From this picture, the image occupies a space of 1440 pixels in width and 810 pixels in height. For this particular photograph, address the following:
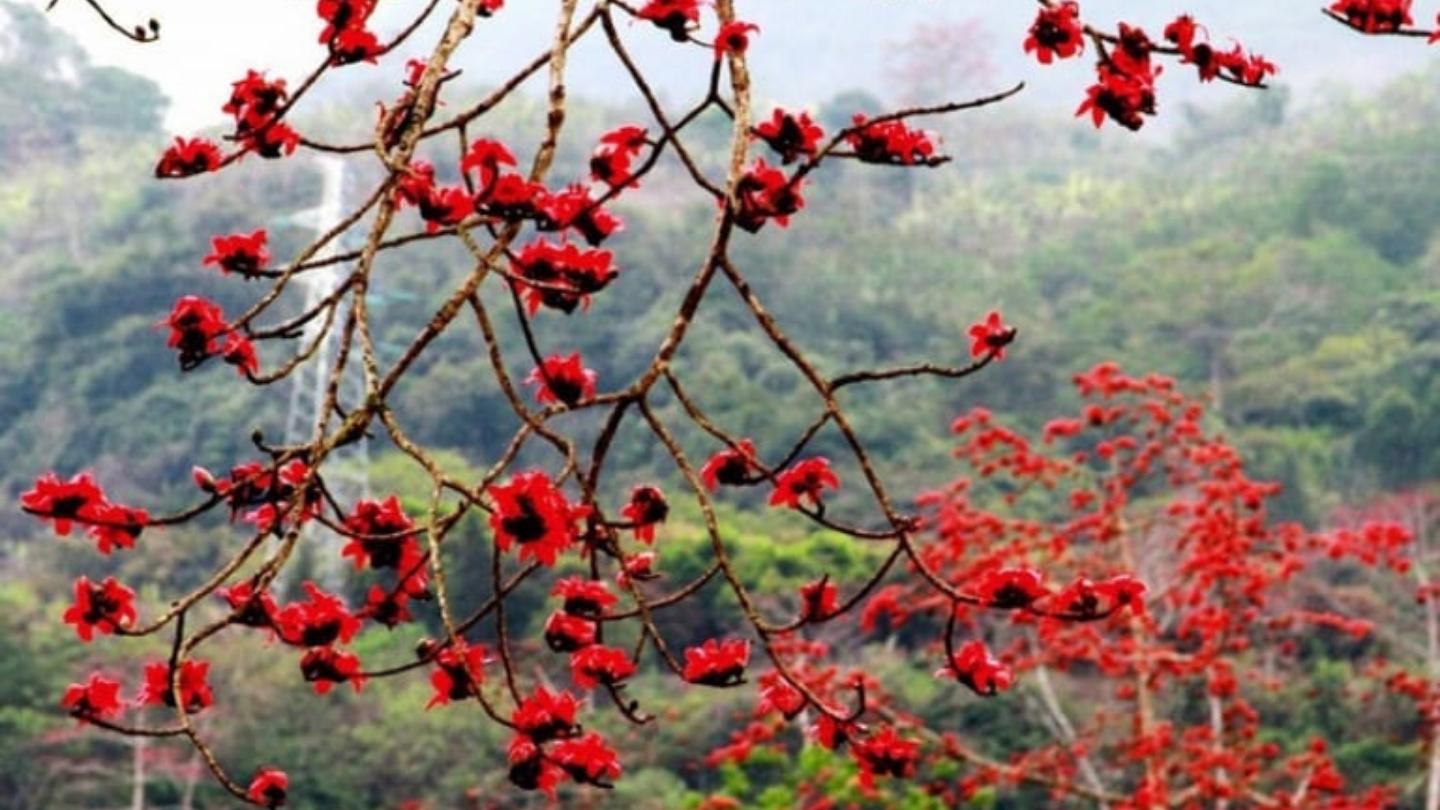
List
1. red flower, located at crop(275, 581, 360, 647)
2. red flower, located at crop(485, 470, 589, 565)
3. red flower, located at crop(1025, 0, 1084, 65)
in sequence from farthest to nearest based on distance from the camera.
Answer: red flower, located at crop(1025, 0, 1084, 65)
red flower, located at crop(275, 581, 360, 647)
red flower, located at crop(485, 470, 589, 565)

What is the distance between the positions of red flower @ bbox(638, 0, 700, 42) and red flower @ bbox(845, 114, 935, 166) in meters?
0.11

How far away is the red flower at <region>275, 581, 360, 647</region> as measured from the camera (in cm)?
115

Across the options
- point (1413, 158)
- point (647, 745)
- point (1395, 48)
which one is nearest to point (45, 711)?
point (647, 745)

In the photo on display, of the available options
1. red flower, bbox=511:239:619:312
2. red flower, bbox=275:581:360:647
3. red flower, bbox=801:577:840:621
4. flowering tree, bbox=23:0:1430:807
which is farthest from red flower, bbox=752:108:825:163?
red flower, bbox=275:581:360:647

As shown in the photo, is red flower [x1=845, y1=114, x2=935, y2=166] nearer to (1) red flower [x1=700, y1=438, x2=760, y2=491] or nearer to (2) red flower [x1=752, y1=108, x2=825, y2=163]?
(2) red flower [x1=752, y1=108, x2=825, y2=163]

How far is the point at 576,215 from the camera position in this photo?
44.4 inches

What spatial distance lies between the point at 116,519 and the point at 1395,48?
5290 cm

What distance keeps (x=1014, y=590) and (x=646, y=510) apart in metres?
0.21

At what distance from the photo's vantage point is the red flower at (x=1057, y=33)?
4.18 feet

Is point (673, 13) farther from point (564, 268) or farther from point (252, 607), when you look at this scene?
point (252, 607)

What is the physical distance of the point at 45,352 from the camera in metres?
20.8

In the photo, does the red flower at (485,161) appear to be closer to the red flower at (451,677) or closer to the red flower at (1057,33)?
the red flower at (451,677)

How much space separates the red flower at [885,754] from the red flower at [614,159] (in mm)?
338

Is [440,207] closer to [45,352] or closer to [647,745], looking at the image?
[647,745]
